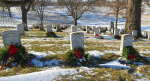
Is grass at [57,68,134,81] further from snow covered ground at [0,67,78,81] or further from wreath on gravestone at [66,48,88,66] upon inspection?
wreath on gravestone at [66,48,88,66]

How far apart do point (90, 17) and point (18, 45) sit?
174 ft

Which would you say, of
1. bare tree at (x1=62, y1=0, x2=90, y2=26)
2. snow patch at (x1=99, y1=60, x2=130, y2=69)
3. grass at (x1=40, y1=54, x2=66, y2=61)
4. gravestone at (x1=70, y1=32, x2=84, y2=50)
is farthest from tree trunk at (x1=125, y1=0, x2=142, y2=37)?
bare tree at (x1=62, y1=0, x2=90, y2=26)

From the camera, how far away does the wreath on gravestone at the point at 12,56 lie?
9.65 meters

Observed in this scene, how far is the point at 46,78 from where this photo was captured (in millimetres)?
7895

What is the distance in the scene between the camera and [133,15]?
61.9ft

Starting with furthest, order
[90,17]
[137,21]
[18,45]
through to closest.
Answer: [90,17] < [137,21] < [18,45]

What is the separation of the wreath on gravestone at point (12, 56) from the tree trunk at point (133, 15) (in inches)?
419

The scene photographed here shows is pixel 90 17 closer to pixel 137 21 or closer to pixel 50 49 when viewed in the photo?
pixel 137 21

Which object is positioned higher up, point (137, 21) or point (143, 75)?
point (137, 21)

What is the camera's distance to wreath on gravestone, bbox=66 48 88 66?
9.81 meters

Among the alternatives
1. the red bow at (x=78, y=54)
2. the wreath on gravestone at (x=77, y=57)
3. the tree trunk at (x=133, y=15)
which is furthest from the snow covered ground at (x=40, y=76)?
the tree trunk at (x=133, y=15)

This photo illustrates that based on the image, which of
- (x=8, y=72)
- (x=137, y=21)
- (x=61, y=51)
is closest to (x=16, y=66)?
(x=8, y=72)

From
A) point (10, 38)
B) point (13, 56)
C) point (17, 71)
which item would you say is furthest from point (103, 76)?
point (10, 38)

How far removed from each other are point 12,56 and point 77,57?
2.36 m
